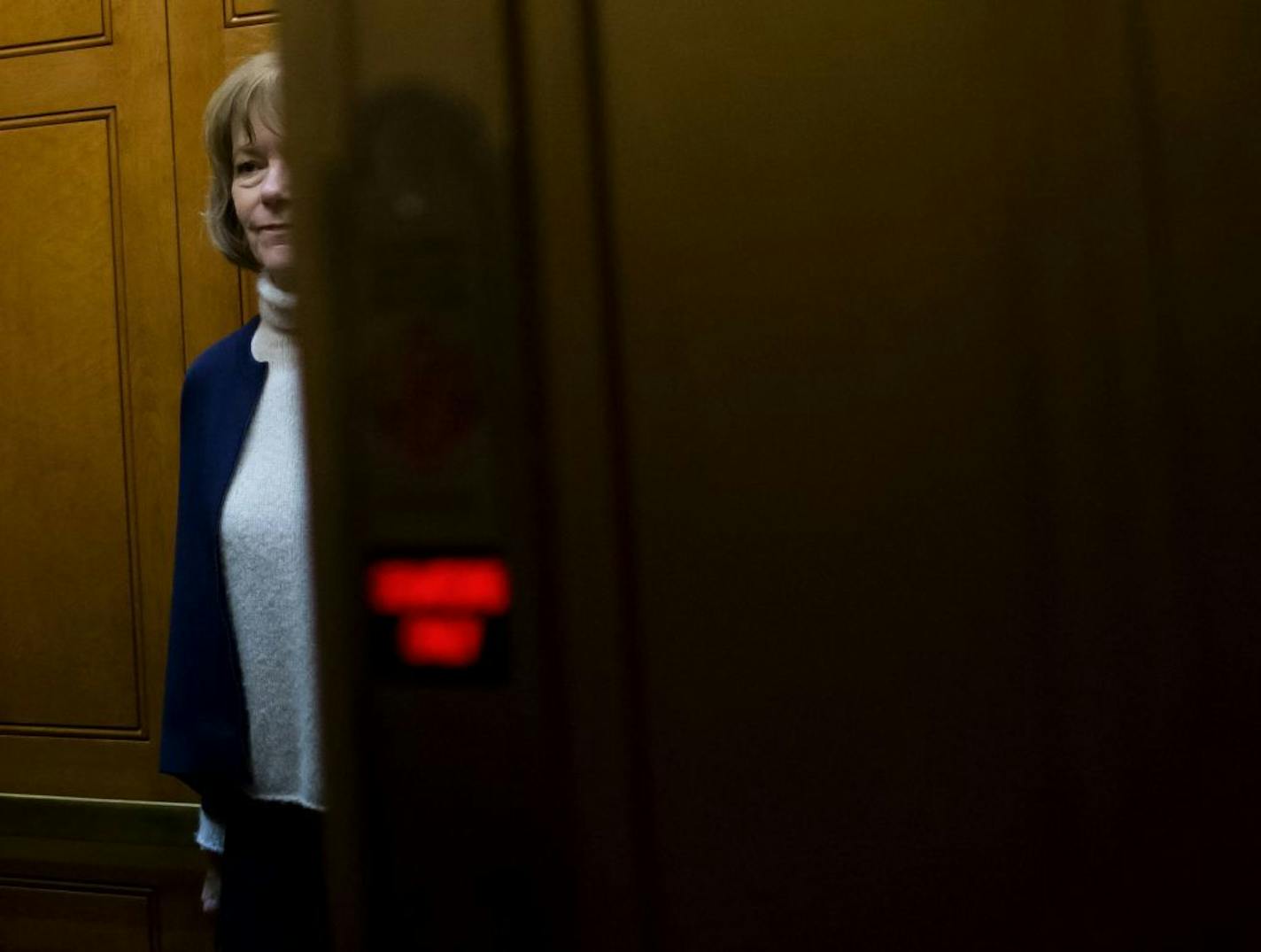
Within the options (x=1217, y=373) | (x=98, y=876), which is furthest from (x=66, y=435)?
(x=1217, y=373)

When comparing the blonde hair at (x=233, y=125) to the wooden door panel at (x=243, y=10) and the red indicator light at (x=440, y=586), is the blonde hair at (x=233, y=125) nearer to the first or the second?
the wooden door panel at (x=243, y=10)

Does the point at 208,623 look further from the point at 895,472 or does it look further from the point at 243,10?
the point at 243,10

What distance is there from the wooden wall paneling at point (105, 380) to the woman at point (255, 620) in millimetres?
701

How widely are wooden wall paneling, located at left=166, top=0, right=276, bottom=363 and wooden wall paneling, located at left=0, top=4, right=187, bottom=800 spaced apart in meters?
0.03

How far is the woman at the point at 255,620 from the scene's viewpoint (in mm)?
1429

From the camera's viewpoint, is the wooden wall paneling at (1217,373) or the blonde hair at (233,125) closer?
the wooden wall paneling at (1217,373)

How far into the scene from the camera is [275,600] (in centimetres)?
144

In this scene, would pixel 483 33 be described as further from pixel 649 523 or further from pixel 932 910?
pixel 932 910

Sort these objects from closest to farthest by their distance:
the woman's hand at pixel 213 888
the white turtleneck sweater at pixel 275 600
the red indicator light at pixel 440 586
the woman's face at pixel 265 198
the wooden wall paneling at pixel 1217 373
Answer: the wooden wall paneling at pixel 1217 373, the red indicator light at pixel 440 586, the white turtleneck sweater at pixel 275 600, the woman's face at pixel 265 198, the woman's hand at pixel 213 888

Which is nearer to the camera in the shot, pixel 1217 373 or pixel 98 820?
pixel 1217 373

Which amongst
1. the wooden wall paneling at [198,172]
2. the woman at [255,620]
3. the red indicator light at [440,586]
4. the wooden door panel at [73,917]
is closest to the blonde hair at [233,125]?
the woman at [255,620]

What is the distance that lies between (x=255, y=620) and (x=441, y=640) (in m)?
0.73

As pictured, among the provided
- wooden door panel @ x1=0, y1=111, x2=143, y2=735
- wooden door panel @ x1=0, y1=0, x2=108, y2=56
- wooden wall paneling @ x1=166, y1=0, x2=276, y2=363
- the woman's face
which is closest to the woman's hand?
wooden door panel @ x1=0, y1=111, x2=143, y2=735

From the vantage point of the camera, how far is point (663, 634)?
2.53 feet
